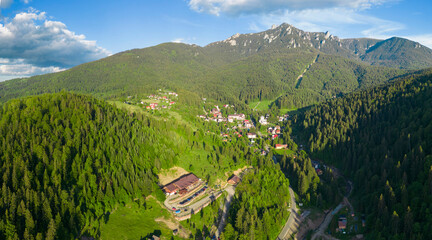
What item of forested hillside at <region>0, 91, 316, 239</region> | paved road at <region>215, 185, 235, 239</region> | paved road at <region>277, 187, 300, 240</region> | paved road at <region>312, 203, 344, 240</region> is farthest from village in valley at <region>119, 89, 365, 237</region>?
forested hillside at <region>0, 91, 316, 239</region>

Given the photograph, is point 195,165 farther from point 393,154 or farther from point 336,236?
point 393,154

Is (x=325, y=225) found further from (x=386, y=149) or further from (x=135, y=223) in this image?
(x=135, y=223)

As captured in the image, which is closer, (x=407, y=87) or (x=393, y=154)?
(x=393, y=154)

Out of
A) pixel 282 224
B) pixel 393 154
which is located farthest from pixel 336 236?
pixel 393 154

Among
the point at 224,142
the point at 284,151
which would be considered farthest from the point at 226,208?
the point at 284,151

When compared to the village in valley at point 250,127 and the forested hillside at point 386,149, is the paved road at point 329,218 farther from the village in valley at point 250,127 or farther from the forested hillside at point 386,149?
the village in valley at point 250,127

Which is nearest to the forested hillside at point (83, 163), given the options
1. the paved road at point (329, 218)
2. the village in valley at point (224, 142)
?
the village in valley at point (224, 142)
